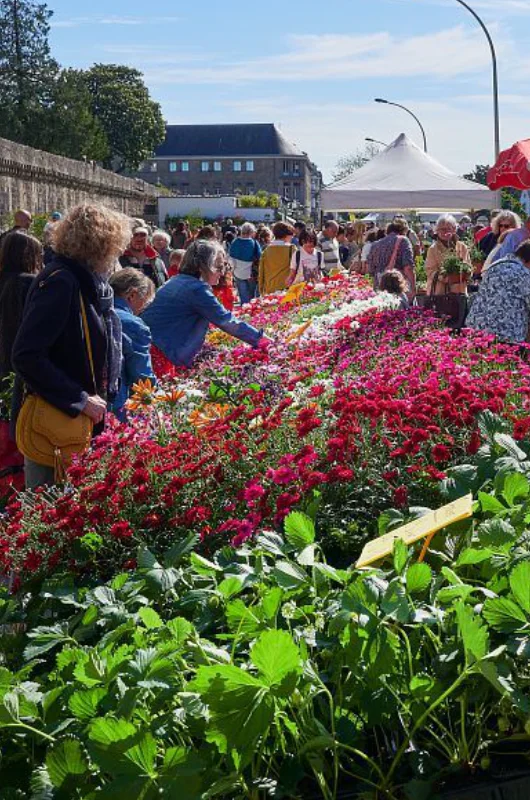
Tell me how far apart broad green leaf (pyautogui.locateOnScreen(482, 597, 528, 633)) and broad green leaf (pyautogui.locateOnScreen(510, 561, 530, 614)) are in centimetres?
1

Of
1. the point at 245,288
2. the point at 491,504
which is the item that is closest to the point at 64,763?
the point at 491,504

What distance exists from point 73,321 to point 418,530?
96.5 inches

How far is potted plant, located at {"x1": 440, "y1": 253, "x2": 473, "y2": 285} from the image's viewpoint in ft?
39.3

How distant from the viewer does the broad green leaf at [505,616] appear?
2068 mm

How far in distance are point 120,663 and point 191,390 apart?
11.2ft

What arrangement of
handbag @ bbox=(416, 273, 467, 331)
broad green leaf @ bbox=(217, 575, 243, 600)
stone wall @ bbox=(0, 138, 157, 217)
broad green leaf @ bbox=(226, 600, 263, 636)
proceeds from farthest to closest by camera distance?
stone wall @ bbox=(0, 138, 157, 217), handbag @ bbox=(416, 273, 467, 331), broad green leaf @ bbox=(217, 575, 243, 600), broad green leaf @ bbox=(226, 600, 263, 636)

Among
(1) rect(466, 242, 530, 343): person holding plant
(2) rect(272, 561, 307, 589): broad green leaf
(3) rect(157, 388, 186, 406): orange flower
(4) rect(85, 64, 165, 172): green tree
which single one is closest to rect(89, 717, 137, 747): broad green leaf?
(2) rect(272, 561, 307, 589): broad green leaf

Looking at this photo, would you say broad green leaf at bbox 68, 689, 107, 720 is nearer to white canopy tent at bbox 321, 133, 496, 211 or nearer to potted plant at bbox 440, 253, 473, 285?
A: potted plant at bbox 440, 253, 473, 285

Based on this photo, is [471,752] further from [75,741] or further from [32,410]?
[32,410]

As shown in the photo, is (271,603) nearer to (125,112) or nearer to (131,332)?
(131,332)

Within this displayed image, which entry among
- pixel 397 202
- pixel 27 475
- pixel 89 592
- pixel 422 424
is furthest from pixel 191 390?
pixel 397 202

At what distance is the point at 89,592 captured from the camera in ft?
8.62

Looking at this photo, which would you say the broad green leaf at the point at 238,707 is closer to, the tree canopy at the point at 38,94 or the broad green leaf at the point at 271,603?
the broad green leaf at the point at 271,603

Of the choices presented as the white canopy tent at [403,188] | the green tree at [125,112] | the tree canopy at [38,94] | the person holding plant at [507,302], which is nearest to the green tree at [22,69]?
the tree canopy at [38,94]
